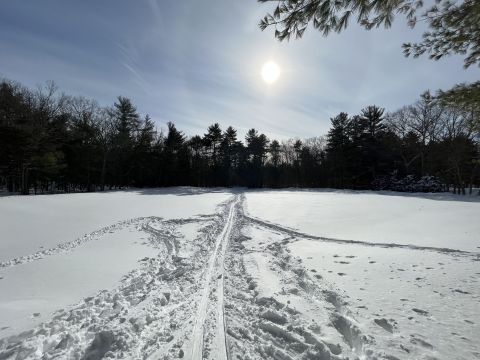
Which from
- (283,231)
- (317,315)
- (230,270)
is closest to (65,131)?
(283,231)

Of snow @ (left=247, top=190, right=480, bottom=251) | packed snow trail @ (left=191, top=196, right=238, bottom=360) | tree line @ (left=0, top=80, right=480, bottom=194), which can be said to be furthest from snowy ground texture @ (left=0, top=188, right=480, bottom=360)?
tree line @ (left=0, top=80, right=480, bottom=194)

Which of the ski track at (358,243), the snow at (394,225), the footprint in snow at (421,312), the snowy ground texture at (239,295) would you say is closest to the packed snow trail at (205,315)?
the snowy ground texture at (239,295)

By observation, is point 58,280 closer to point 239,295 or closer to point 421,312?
point 239,295

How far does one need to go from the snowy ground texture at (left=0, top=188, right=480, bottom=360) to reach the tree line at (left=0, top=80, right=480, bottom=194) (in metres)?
22.8

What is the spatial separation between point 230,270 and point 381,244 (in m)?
5.01

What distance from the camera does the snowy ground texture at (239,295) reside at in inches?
121

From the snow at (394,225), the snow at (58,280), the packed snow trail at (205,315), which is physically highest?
the snow at (394,225)

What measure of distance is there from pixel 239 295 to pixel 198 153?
156 feet

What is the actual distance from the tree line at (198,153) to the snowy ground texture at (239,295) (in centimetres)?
2280

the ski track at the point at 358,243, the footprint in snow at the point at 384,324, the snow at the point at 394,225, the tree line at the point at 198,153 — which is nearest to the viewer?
the footprint in snow at the point at 384,324

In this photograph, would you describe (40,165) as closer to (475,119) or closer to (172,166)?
(172,166)

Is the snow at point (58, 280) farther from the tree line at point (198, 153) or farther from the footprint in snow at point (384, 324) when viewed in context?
the tree line at point (198, 153)

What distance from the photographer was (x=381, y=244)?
25.9 feet

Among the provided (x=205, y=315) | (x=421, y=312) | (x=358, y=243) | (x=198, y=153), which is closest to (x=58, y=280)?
(x=205, y=315)
